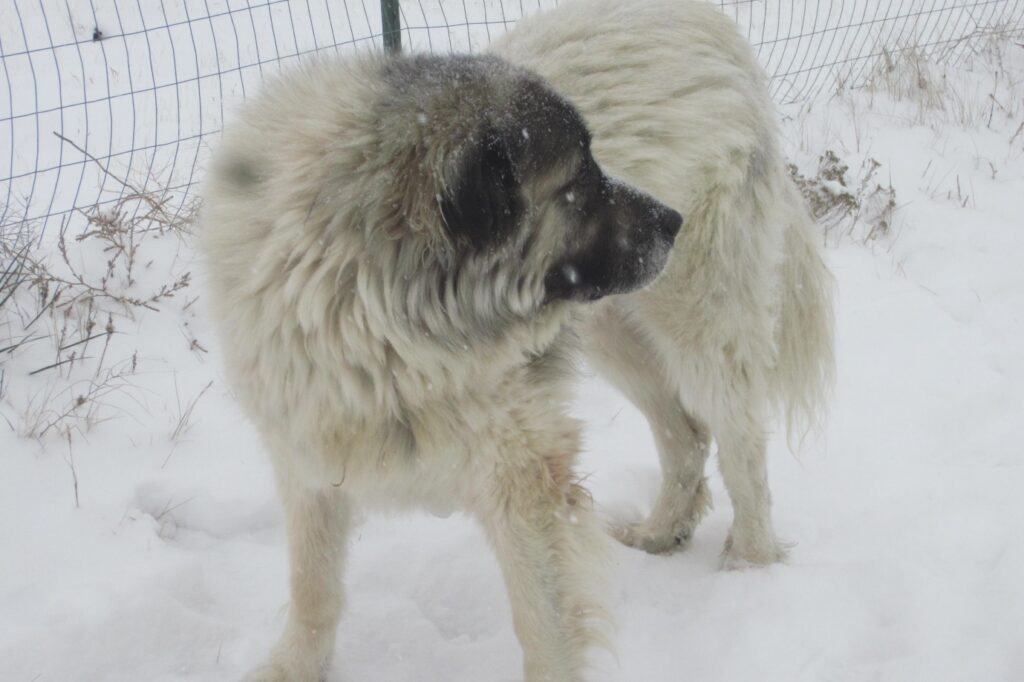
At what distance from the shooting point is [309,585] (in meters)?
2.26

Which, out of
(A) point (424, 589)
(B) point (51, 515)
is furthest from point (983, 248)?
(B) point (51, 515)

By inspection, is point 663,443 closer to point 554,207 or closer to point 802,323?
point 802,323

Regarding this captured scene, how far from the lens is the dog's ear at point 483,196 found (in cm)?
167

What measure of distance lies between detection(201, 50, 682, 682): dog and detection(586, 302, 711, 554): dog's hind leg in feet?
2.56

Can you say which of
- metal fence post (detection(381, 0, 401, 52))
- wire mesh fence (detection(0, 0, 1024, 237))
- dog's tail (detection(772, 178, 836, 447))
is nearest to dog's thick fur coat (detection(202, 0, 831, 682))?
dog's tail (detection(772, 178, 836, 447))

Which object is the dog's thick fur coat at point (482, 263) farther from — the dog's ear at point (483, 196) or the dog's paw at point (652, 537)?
the dog's paw at point (652, 537)

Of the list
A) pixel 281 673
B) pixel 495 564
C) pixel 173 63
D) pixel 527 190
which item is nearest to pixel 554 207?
pixel 527 190

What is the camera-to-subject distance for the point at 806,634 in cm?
239

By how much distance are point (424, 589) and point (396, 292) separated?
1.20 m

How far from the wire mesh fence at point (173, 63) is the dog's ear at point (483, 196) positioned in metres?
2.64

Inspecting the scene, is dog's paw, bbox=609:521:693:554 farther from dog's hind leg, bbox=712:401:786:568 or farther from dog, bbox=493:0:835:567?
dog's hind leg, bbox=712:401:786:568

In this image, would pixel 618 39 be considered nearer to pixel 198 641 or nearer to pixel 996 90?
pixel 198 641

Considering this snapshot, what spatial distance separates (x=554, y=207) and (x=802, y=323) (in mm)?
1302

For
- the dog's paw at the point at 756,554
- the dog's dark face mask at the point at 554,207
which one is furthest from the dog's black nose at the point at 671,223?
the dog's paw at the point at 756,554
